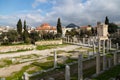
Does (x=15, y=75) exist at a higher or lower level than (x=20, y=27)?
Result: lower

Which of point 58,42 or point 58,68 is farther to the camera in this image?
point 58,42

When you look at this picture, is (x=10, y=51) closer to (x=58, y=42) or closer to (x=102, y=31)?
(x=58, y=42)

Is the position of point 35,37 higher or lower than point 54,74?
higher

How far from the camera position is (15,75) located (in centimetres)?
2355

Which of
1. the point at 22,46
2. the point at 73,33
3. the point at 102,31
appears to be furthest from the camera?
the point at 73,33

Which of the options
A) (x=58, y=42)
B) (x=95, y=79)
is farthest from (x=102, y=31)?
(x=95, y=79)

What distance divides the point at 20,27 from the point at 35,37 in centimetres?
745

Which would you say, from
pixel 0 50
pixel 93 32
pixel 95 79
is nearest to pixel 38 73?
pixel 95 79

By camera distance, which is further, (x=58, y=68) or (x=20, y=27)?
(x=20, y=27)

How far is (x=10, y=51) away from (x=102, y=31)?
47.7 m

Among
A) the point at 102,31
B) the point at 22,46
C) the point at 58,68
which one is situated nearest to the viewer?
the point at 58,68

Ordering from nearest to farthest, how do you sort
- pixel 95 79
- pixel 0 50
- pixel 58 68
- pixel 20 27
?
pixel 95 79, pixel 58 68, pixel 0 50, pixel 20 27

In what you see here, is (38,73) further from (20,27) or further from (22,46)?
(20,27)

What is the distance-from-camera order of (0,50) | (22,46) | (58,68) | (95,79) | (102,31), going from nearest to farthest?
1. (95,79)
2. (58,68)
3. (0,50)
4. (22,46)
5. (102,31)
